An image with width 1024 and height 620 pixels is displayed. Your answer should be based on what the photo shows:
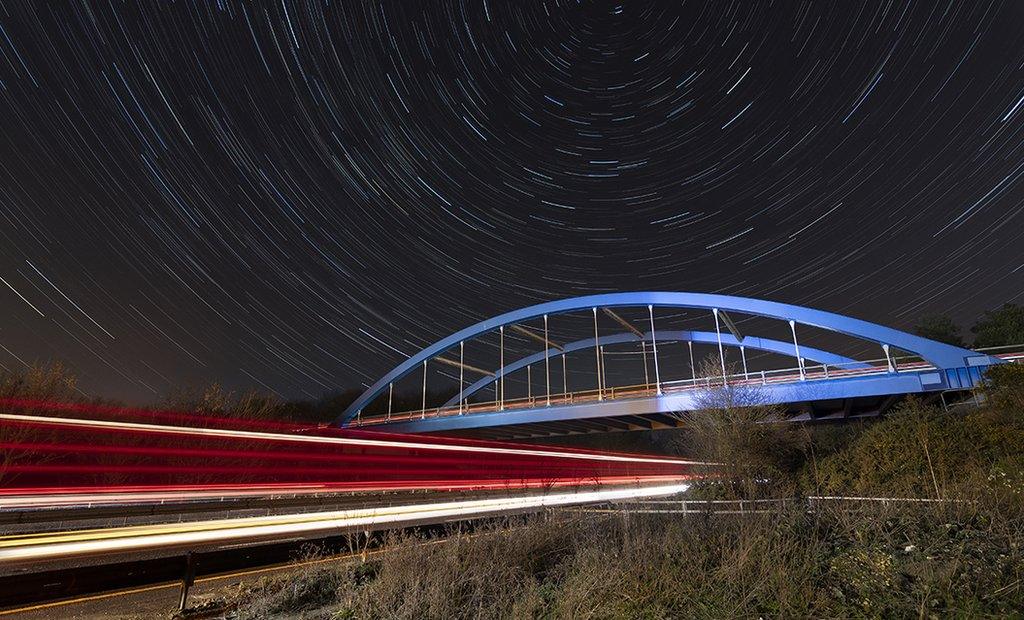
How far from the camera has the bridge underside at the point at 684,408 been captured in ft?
108

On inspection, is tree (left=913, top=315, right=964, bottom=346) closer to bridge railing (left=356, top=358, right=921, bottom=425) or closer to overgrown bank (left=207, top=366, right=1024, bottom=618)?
bridge railing (left=356, top=358, right=921, bottom=425)

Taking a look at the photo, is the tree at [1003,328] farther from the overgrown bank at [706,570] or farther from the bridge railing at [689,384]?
the overgrown bank at [706,570]

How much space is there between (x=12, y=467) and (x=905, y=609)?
11747 millimetres

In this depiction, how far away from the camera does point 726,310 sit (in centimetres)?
4391

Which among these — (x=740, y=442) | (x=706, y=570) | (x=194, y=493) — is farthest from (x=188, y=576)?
(x=740, y=442)

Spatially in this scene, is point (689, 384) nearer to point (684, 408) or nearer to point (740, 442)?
point (684, 408)

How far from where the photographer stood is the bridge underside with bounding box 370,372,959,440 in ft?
108

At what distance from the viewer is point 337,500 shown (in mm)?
18016

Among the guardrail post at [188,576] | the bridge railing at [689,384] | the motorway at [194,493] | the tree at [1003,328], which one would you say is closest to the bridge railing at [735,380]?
the bridge railing at [689,384]

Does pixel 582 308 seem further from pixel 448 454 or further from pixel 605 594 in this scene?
pixel 605 594

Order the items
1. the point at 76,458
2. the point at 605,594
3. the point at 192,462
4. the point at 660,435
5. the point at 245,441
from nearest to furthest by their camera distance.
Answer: the point at 605,594 < the point at 76,458 < the point at 192,462 < the point at 245,441 < the point at 660,435

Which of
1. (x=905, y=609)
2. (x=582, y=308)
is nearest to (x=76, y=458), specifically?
(x=905, y=609)

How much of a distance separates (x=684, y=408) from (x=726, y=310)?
10700 millimetres

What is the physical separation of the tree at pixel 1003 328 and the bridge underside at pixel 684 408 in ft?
58.9
